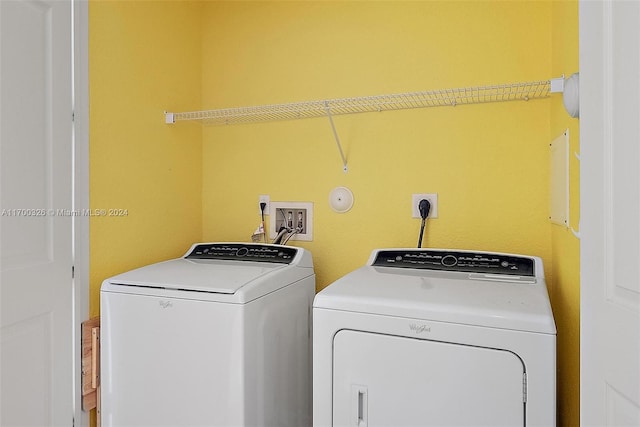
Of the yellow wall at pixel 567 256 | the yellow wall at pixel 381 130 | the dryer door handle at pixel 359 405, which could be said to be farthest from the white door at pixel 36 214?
the yellow wall at pixel 567 256

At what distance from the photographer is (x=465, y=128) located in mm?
1900

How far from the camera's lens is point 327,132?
214cm

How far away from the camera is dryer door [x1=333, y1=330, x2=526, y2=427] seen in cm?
111

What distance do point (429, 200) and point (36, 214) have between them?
5.39ft

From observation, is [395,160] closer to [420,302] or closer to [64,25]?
[420,302]

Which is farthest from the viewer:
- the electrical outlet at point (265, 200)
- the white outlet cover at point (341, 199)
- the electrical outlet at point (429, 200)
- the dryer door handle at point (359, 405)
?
the electrical outlet at point (265, 200)

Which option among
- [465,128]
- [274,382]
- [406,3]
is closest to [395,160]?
[465,128]

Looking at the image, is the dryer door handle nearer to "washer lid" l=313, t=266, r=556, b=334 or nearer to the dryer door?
the dryer door

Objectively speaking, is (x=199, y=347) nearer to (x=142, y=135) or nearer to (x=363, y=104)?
(x=142, y=135)

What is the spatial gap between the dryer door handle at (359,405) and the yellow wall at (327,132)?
77cm

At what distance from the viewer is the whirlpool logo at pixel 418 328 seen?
1.18 meters
